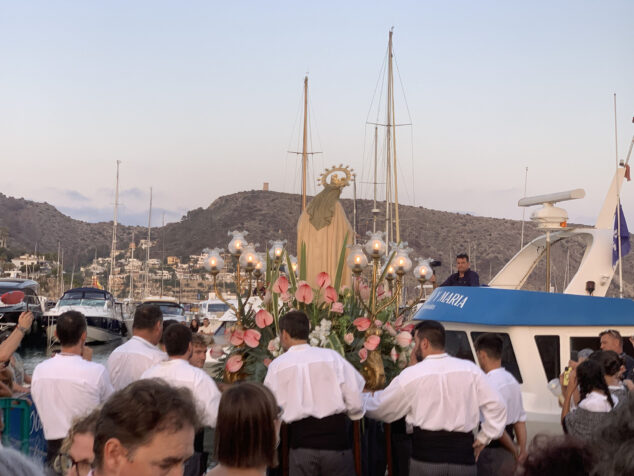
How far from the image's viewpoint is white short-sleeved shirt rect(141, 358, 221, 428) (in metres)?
6.36

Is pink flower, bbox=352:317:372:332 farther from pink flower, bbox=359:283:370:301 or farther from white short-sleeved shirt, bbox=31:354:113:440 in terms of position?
white short-sleeved shirt, bbox=31:354:113:440

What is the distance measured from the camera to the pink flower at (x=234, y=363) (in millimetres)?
8742

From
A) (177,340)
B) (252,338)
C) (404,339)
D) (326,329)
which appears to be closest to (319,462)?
(177,340)

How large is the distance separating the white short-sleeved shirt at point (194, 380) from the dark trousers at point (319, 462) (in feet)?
2.76

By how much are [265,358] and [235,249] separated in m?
1.36

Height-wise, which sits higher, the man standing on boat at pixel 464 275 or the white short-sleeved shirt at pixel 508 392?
the man standing on boat at pixel 464 275

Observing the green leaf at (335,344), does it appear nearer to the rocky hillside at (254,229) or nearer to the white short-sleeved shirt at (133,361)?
the white short-sleeved shirt at (133,361)

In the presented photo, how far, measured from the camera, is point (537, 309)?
33.0 ft

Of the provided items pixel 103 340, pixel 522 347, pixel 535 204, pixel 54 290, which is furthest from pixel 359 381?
pixel 54 290

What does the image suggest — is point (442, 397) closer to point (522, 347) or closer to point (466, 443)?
point (466, 443)

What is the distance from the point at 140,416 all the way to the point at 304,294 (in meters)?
6.00

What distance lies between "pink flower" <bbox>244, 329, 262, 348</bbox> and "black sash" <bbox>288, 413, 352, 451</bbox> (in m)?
1.90

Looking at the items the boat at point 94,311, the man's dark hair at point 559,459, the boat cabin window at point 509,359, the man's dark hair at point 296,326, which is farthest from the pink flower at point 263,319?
the boat at point 94,311

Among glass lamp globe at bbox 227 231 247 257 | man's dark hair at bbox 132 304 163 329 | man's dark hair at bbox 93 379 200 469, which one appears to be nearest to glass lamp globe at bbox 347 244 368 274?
glass lamp globe at bbox 227 231 247 257
